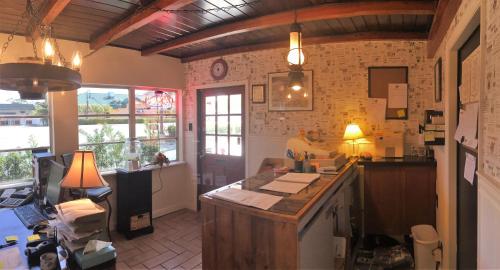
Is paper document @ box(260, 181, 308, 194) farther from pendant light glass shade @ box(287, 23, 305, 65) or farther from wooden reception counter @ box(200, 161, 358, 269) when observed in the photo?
pendant light glass shade @ box(287, 23, 305, 65)

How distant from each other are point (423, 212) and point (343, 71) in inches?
70.6

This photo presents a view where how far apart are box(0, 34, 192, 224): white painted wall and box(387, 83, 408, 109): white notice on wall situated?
10.0 feet

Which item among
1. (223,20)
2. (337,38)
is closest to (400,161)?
(337,38)

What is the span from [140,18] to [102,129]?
6.30 feet

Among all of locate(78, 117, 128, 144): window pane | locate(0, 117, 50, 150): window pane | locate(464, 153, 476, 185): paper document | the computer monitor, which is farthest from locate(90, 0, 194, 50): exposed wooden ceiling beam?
locate(464, 153, 476, 185): paper document

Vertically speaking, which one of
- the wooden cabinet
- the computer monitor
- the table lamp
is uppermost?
the table lamp

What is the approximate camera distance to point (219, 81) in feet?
13.9

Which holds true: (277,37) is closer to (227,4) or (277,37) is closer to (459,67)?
(227,4)

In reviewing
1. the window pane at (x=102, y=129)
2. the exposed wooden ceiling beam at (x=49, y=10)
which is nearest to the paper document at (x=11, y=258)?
the exposed wooden ceiling beam at (x=49, y=10)

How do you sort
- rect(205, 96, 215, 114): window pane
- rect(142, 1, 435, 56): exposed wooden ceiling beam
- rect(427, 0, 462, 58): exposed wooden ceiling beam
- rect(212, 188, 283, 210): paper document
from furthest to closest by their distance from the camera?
rect(205, 96, 215, 114): window pane, rect(142, 1, 435, 56): exposed wooden ceiling beam, rect(427, 0, 462, 58): exposed wooden ceiling beam, rect(212, 188, 283, 210): paper document

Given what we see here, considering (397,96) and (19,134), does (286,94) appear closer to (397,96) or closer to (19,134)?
(397,96)

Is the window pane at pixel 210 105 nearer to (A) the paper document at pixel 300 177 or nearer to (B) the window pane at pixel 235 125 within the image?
(B) the window pane at pixel 235 125

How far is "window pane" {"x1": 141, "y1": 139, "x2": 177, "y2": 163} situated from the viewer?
423 cm

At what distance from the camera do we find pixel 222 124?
4.30m
